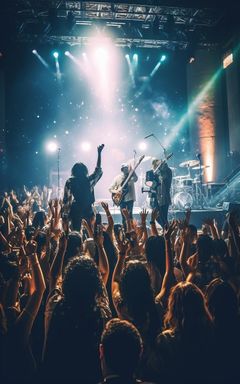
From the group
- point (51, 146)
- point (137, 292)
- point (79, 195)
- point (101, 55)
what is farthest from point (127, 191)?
point (101, 55)

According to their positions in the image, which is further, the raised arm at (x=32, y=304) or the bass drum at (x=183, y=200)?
the bass drum at (x=183, y=200)

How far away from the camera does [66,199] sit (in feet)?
19.2

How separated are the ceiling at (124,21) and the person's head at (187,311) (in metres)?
12.5

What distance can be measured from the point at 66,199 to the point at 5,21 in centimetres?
1103

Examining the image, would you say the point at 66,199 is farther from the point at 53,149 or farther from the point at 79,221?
the point at 53,149

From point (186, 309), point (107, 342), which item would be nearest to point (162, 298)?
point (186, 309)

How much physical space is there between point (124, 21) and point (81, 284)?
14.3 metres

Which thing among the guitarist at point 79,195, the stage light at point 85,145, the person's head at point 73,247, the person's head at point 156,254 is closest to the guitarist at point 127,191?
the guitarist at point 79,195

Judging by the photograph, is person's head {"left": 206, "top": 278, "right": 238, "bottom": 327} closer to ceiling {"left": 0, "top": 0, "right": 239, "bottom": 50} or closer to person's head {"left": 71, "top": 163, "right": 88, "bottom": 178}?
person's head {"left": 71, "top": 163, "right": 88, "bottom": 178}

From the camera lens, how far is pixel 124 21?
14.0 m

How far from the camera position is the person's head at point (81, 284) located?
1.94 metres

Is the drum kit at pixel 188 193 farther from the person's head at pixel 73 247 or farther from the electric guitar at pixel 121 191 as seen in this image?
the person's head at pixel 73 247

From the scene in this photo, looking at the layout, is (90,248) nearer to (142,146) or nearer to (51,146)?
(51,146)

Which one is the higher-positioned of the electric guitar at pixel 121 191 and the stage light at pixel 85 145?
the stage light at pixel 85 145
